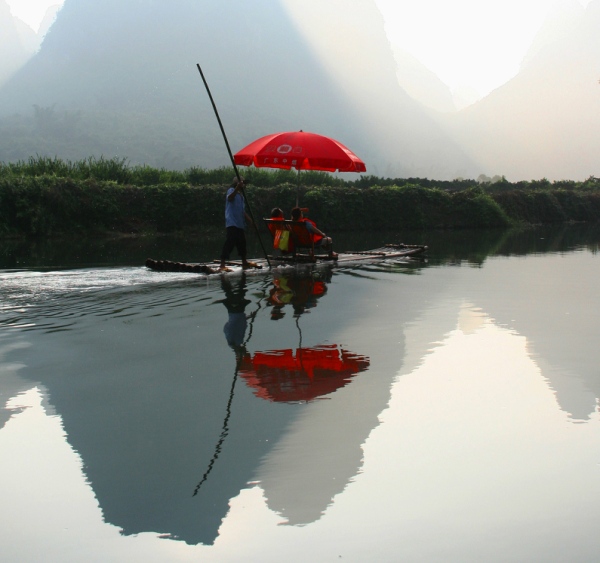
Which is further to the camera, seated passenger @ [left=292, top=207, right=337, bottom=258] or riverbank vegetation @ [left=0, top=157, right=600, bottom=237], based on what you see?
riverbank vegetation @ [left=0, top=157, right=600, bottom=237]

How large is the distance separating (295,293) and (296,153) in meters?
3.97

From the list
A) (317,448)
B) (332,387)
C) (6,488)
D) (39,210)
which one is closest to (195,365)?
(332,387)

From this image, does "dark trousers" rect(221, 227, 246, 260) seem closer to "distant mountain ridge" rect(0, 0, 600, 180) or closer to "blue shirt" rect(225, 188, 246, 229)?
"blue shirt" rect(225, 188, 246, 229)

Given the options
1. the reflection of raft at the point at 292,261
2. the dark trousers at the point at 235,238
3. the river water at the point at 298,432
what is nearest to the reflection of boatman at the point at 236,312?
the river water at the point at 298,432

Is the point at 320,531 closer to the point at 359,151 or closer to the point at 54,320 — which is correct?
the point at 54,320

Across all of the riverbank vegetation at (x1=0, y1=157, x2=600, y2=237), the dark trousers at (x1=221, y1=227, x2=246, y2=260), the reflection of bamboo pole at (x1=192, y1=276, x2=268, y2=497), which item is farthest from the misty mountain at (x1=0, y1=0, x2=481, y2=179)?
the reflection of bamboo pole at (x1=192, y1=276, x2=268, y2=497)

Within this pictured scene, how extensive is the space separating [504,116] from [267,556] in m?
170

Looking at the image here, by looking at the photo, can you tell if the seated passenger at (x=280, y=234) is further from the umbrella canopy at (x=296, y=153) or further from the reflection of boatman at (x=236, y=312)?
the reflection of boatman at (x=236, y=312)

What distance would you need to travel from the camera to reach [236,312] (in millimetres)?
11648

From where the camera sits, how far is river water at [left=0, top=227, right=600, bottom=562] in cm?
438

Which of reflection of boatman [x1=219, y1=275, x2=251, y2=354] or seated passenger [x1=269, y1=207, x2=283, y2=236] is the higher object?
seated passenger [x1=269, y1=207, x2=283, y2=236]

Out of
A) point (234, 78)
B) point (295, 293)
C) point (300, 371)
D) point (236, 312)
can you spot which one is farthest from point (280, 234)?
point (234, 78)

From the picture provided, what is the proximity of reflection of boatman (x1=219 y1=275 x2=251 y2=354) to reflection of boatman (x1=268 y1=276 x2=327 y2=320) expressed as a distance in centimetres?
42

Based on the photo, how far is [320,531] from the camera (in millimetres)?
Answer: 4414
